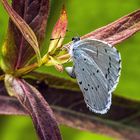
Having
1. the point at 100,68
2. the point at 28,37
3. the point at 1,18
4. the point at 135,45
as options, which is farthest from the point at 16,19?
the point at 135,45

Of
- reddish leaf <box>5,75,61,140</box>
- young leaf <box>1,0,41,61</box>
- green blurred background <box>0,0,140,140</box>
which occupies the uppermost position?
young leaf <box>1,0,41,61</box>

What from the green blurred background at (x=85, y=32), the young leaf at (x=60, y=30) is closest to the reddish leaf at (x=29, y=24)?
the young leaf at (x=60, y=30)

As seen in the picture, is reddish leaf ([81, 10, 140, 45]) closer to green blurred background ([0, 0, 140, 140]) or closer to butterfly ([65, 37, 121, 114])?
butterfly ([65, 37, 121, 114])

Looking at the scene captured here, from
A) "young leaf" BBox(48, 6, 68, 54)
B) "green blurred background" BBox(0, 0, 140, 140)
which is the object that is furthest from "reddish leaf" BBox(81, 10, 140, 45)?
"green blurred background" BBox(0, 0, 140, 140)

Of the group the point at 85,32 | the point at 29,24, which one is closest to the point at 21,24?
the point at 29,24

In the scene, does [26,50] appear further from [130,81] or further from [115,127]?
[130,81]

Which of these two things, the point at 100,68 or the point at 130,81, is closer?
the point at 100,68

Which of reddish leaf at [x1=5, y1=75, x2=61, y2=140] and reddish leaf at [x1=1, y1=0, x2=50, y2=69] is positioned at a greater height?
reddish leaf at [x1=1, y1=0, x2=50, y2=69]
